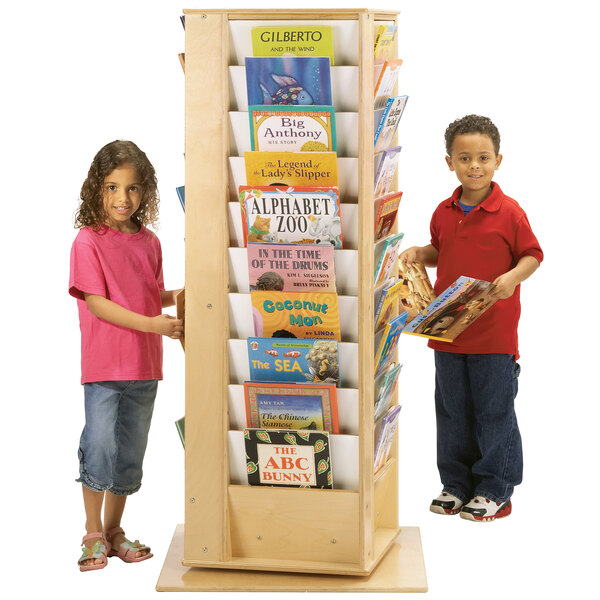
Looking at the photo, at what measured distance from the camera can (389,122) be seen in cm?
376

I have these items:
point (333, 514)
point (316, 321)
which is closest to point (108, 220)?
point (316, 321)

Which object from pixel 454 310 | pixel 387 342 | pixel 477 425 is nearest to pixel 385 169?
pixel 387 342

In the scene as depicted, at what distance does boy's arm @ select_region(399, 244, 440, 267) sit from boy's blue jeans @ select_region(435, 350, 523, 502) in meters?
0.31

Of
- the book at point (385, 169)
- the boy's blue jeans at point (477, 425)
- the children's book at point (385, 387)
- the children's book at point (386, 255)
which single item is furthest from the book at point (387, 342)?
the boy's blue jeans at point (477, 425)

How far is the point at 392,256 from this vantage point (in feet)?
12.8

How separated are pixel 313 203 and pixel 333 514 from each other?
88cm

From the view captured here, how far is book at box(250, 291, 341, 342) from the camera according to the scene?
363cm

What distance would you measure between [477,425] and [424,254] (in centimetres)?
60

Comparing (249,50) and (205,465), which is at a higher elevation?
(249,50)

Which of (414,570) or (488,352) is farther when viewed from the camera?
(488,352)

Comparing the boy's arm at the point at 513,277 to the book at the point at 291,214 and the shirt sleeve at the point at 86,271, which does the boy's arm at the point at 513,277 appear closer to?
the book at the point at 291,214

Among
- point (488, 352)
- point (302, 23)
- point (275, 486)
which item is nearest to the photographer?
point (302, 23)

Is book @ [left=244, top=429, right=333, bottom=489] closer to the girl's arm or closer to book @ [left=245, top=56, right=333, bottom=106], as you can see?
the girl's arm

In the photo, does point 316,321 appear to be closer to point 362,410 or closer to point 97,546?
point 362,410
